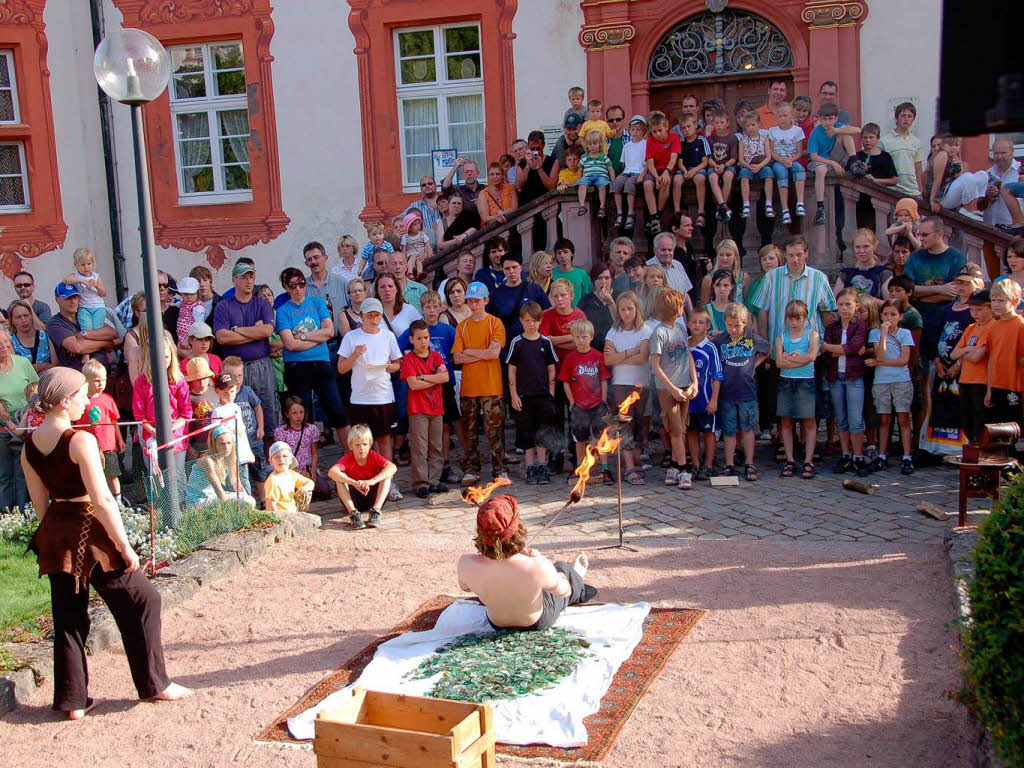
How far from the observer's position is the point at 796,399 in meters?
9.26

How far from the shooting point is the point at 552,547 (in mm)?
7609

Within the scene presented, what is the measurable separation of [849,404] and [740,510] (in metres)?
1.61

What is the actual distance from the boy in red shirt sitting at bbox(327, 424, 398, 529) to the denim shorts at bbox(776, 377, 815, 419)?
3349 mm

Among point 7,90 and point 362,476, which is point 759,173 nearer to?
point 362,476

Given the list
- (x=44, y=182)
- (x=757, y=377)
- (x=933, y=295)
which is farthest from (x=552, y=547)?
(x=44, y=182)

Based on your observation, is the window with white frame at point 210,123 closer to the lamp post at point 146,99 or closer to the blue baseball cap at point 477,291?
the blue baseball cap at point 477,291

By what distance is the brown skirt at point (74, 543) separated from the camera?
5031 millimetres

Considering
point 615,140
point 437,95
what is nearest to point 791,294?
point 615,140

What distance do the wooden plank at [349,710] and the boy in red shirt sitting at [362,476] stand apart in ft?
14.5

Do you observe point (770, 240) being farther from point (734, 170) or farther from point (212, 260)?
point (212, 260)

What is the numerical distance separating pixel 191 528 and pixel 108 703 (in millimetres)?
2437

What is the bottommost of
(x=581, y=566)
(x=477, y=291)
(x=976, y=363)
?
(x=581, y=566)

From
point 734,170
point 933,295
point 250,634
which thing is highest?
point 734,170

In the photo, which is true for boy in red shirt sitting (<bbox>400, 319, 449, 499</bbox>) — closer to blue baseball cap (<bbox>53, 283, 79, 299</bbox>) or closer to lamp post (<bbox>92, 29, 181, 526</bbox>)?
lamp post (<bbox>92, 29, 181, 526</bbox>)
